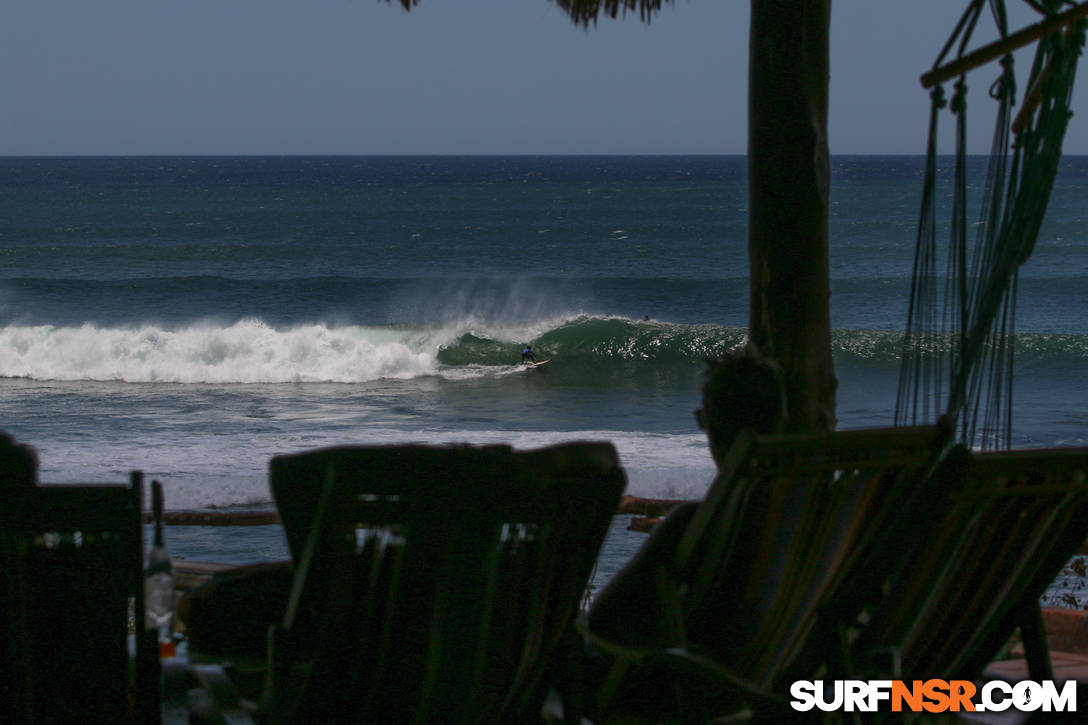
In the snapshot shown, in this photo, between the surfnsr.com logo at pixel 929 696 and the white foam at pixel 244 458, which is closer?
the surfnsr.com logo at pixel 929 696

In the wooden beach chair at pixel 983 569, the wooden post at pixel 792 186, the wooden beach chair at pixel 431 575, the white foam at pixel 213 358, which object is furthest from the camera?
the white foam at pixel 213 358

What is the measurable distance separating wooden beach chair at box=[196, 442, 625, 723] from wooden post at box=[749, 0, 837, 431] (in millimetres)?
1895

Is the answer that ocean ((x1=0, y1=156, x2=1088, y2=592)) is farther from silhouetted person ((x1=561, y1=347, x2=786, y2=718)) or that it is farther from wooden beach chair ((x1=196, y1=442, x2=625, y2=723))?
wooden beach chair ((x1=196, y1=442, x2=625, y2=723))

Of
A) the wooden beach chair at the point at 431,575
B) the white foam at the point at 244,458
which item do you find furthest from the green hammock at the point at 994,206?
the white foam at the point at 244,458

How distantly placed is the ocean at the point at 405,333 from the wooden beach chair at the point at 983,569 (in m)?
5.05

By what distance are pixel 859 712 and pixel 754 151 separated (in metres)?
2.02

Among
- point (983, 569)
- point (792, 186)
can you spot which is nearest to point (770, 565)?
point (983, 569)

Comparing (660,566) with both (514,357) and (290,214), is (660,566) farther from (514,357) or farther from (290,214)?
(290,214)

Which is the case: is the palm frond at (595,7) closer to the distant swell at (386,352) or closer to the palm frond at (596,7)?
the palm frond at (596,7)

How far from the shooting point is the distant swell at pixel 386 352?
2136cm

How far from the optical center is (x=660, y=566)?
7.54ft

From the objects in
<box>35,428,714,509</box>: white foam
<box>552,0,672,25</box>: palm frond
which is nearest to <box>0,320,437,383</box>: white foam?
<box>35,428,714,509</box>: white foam

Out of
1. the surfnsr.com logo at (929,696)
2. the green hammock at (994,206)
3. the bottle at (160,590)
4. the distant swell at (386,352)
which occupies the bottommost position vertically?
the distant swell at (386,352)

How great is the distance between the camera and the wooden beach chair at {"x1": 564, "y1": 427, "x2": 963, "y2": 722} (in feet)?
6.72
